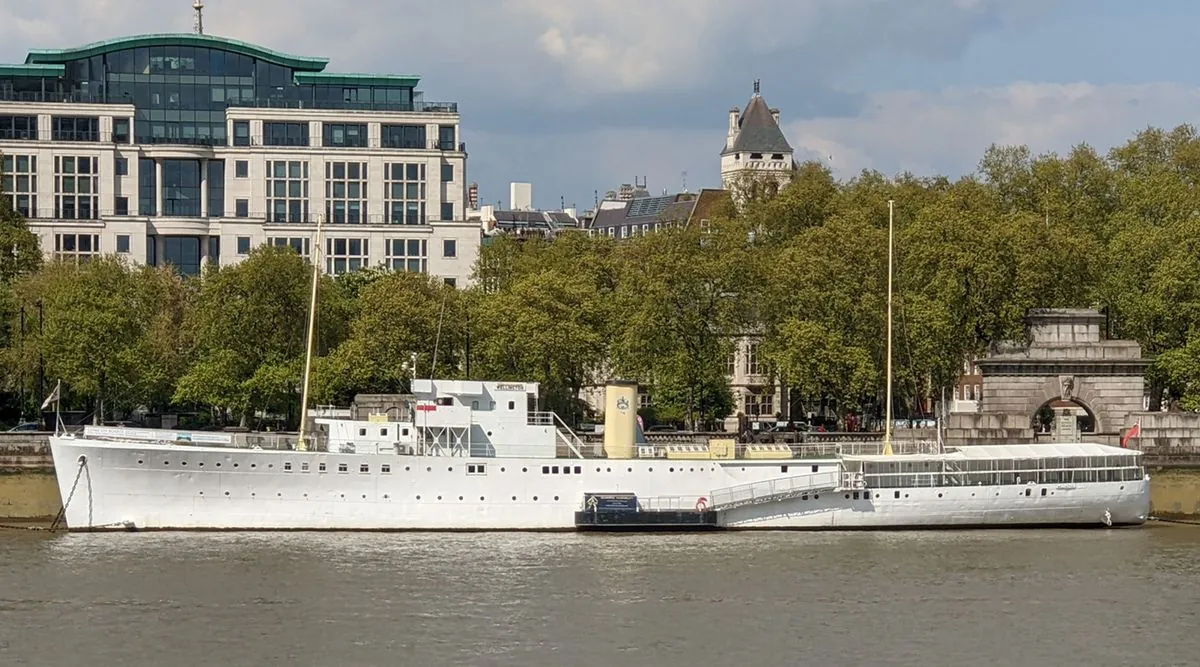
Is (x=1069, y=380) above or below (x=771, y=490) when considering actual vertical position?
above

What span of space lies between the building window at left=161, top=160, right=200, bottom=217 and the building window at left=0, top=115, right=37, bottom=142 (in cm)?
804

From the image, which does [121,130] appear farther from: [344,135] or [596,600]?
[596,600]

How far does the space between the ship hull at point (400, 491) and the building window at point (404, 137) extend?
6165 cm

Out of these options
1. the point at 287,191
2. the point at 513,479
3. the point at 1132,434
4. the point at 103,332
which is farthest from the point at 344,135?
the point at 1132,434

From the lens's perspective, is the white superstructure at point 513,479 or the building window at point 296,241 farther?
the building window at point 296,241

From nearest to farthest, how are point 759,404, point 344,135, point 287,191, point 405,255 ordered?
point 287,191 < point 759,404 < point 344,135 < point 405,255

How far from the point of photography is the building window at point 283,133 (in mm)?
122488

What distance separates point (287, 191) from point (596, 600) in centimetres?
7518

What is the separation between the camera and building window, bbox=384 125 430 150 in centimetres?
12444

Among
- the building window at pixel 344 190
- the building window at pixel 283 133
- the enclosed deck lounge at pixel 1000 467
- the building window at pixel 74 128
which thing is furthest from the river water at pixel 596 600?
the building window at pixel 344 190

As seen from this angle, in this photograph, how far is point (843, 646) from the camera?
152 ft

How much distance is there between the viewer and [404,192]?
124875 millimetres

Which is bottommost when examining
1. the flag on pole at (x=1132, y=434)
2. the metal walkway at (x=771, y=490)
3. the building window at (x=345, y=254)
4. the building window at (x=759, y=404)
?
the metal walkway at (x=771, y=490)

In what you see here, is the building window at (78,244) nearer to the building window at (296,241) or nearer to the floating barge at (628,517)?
the building window at (296,241)
